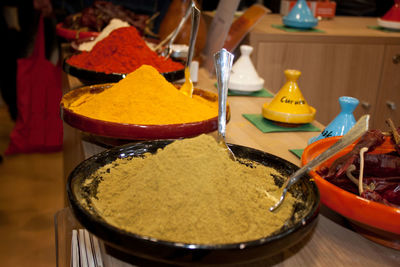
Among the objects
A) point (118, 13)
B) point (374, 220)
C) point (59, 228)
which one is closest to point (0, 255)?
point (118, 13)

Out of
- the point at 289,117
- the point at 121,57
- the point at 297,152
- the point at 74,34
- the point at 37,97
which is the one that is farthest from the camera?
the point at 37,97

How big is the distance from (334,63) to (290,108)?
3.49ft

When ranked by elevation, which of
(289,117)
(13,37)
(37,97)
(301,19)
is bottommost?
(37,97)

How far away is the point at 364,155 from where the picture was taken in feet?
1.98

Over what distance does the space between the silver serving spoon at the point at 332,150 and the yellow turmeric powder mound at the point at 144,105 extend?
28 centimetres

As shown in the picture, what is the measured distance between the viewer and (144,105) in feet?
2.56

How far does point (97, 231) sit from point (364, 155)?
38 cm

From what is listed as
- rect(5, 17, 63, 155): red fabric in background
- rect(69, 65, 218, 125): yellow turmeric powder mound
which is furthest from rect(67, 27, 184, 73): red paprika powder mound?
rect(5, 17, 63, 155): red fabric in background

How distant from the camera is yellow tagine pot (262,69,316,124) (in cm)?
98

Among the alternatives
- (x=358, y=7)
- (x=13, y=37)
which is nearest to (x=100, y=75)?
(x=13, y=37)

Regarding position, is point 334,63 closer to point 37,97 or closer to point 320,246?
point 320,246

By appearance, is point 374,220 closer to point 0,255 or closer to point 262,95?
point 262,95

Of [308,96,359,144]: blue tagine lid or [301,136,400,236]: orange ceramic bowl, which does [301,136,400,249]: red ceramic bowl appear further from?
[308,96,359,144]: blue tagine lid

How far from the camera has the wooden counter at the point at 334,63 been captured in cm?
184
